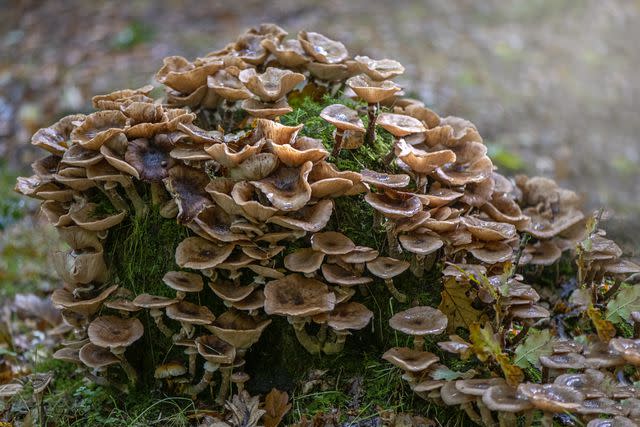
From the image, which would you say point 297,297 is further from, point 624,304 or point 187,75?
point 624,304

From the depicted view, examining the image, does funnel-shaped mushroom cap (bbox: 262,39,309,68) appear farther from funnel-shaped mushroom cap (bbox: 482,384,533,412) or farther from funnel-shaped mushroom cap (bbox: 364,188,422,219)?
funnel-shaped mushroom cap (bbox: 482,384,533,412)

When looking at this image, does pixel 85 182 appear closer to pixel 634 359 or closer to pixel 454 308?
pixel 454 308

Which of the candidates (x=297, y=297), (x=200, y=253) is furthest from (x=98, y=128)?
(x=297, y=297)

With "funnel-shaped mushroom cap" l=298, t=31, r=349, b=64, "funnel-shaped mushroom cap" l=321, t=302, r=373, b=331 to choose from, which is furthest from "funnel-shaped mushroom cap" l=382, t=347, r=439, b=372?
"funnel-shaped mushroom cap" l=298, t=31, r=349, b=64

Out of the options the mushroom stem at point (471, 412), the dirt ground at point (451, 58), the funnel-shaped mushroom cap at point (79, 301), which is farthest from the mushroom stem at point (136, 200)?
the dirt ground at point (451, 58)

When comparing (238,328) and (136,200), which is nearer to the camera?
(238,328)

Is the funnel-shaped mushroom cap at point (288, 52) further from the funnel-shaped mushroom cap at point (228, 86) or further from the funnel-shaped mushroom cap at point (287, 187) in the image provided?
the funnel-shaped mushroom cap at point (287, 187)
